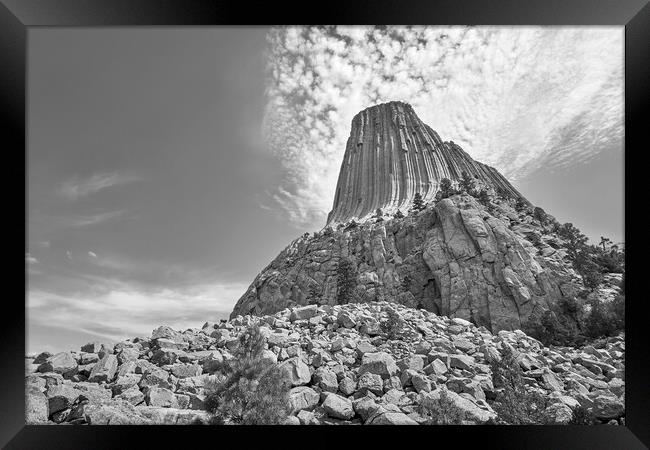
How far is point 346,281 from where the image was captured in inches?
1158

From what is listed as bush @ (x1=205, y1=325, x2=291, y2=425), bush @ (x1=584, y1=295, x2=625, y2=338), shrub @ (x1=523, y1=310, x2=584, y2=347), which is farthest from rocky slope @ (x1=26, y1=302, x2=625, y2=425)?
bush @ (x1=584, y1=295, x2=625, y2=338)

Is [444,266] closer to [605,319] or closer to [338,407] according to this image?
[605,319]

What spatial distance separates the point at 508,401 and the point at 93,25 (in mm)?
9600

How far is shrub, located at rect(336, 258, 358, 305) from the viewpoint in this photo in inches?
1131

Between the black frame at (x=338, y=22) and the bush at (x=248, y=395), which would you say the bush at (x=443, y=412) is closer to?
the black frame at (x=338, y=22)

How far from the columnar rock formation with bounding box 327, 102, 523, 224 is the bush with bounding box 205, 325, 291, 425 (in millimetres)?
41661

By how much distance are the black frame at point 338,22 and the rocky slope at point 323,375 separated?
778mm

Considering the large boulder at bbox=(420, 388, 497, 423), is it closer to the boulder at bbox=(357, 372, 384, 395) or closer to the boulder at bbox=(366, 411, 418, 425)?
the boulder at bbox=(366, 411, 418, 425)

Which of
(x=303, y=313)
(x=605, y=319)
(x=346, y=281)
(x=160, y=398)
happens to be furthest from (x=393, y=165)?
(x=160, y=398)

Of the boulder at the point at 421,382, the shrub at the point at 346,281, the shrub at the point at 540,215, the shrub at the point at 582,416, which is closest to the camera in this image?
the shrub at the point at 582,416

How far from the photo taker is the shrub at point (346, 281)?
2873 centimetres

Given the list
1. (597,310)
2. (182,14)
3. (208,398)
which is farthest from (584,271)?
(182,14)

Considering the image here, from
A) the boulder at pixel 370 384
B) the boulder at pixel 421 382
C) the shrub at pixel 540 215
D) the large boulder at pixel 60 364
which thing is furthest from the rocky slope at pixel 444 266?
the large boulder at pixel 60 364

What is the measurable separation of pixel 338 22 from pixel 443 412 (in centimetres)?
647
